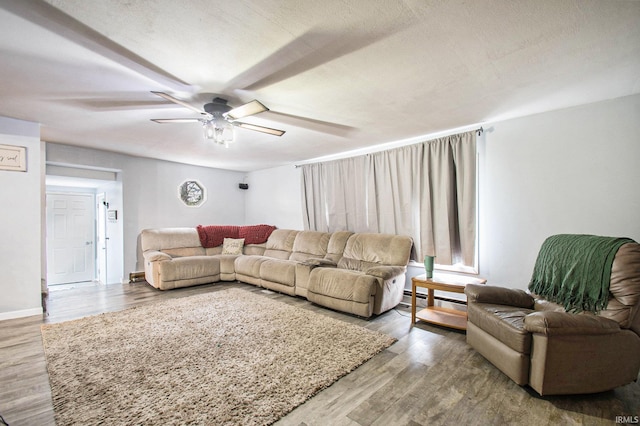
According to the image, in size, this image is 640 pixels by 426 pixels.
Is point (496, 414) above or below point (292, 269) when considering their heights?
below

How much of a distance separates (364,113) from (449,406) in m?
2.66

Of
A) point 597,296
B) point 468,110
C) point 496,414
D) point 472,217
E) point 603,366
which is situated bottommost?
point 496,414

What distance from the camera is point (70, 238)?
5.95 metres

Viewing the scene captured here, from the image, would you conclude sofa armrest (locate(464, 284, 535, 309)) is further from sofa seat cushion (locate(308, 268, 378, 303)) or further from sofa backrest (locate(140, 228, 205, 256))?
sofa backrest (locate(140, 228, 205, 256))

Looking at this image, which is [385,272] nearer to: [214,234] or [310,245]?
[310,245]

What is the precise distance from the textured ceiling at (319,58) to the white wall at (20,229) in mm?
326

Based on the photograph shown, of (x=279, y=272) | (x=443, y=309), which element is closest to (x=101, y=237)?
(x=279, y=272)

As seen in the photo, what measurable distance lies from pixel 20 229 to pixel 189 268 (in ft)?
6.85

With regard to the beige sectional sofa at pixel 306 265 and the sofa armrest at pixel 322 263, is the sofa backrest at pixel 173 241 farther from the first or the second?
Answer: the sofa armrest at pixel 322 263

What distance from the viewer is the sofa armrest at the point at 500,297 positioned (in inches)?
94.0

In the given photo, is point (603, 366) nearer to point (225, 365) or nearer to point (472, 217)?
point (472, 217)

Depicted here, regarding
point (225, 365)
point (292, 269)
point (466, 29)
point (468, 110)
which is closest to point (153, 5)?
point (466, 29)

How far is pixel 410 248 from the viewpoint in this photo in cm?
371

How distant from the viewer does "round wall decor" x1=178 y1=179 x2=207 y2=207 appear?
5.85 m
